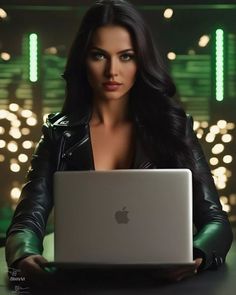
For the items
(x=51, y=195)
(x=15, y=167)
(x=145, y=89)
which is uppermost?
(x=145, y=89)

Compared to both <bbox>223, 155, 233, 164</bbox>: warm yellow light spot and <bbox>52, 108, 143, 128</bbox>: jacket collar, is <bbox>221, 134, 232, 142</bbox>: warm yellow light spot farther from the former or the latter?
<bbox>52, 108, 143, 128</bbox>: jacket collar

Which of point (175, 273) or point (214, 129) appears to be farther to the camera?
point (214, 129)

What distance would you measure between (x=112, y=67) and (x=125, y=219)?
52cm

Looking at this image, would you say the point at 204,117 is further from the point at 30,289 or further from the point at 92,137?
the point at 30,289

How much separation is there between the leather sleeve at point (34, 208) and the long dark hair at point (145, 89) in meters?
0.15

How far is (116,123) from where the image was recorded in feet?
5.93

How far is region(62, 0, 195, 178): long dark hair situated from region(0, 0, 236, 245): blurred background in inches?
55.8

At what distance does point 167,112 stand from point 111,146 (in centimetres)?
18

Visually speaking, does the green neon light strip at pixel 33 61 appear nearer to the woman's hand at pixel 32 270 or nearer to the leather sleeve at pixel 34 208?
the leather sleeve at pixel 34 208

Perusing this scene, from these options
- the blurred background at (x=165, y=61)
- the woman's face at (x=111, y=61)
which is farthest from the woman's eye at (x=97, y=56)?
the blurred background at (x=165, y=61)

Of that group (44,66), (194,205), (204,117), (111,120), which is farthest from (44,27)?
(194,205)

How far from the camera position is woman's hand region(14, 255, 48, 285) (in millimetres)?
1327

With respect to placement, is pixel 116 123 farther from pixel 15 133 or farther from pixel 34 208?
pixel 15 133

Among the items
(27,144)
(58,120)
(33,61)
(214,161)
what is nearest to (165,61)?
(214,161)
